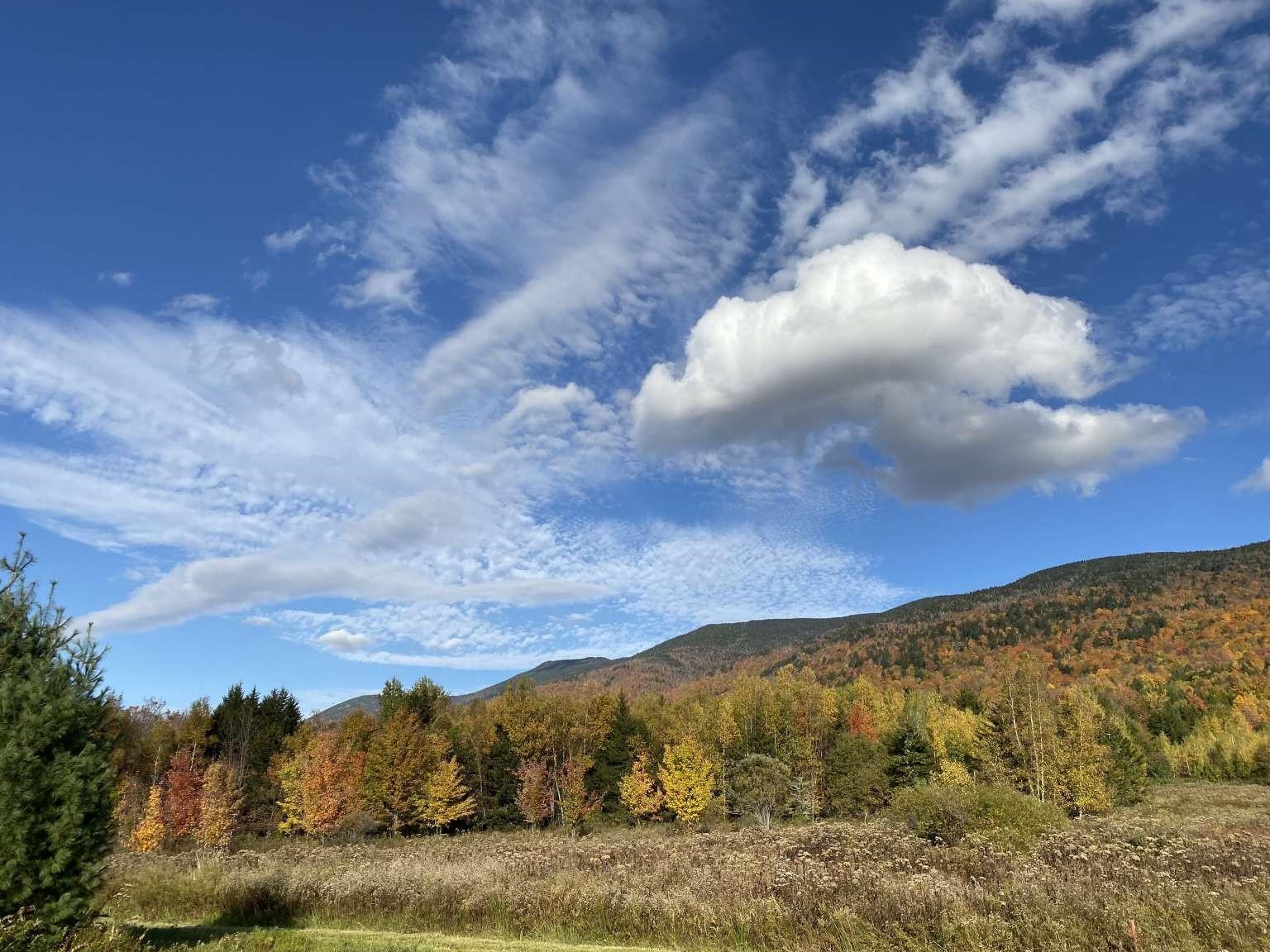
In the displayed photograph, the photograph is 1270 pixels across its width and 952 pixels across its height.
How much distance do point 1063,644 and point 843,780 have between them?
127 metres

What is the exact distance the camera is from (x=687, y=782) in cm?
6141

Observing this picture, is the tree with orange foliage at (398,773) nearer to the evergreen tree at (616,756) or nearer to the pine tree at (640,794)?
the evergreen tree at (616,756)

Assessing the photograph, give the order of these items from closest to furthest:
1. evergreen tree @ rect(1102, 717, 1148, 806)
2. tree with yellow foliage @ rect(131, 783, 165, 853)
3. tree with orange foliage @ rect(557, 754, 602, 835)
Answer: tree with yellow foliage @ rect(131, 783, 165, 853) → evergreen tree @ rect(1102, 717, 1148, 806) → tree with orange foliage @ rect(557, 754, 602, 835)

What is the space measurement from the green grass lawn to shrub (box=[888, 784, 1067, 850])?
18561mm

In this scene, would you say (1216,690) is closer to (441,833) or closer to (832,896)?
(441,833)

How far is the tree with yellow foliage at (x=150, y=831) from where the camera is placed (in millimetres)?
50250

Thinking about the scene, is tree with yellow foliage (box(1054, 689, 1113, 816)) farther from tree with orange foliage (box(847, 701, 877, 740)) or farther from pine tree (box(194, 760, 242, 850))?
pine tree (box(194, 760, 242, 850))

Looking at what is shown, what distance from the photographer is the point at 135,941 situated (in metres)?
12.9

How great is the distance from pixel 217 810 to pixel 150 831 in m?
4.47

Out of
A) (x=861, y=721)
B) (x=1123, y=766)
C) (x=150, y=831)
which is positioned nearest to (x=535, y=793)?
(x=150, y=831)

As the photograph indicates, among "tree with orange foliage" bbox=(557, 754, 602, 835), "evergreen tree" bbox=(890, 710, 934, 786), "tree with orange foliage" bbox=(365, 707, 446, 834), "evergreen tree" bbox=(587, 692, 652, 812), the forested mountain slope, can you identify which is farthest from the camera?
the forested mountain slope

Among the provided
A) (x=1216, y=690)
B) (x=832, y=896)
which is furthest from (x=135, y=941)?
(x=1216, y=690)

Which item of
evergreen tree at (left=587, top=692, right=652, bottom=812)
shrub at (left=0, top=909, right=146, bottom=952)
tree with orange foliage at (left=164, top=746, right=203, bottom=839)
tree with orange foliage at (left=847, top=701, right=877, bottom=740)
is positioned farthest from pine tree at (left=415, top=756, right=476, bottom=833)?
shrub at (left=0, top=909, right=146, bottom=952)

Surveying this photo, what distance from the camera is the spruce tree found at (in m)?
11.5
